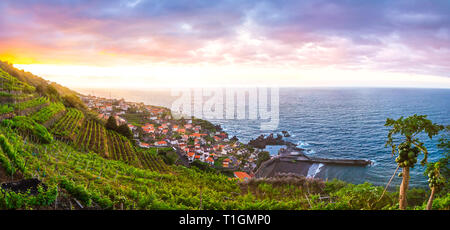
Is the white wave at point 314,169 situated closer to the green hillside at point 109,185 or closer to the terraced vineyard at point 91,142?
the green hillside at point 109,185

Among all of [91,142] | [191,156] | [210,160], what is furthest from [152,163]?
[210,160]

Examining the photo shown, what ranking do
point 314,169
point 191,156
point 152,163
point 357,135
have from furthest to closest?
point 357,135 → point 191,156 → point 314,169 → point 152,163

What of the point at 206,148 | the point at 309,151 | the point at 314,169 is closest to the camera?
the point at 314,169

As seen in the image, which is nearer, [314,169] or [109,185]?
[109,185]

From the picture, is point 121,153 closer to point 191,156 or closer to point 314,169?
point 191,156

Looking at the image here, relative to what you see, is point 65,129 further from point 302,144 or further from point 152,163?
point 302,144

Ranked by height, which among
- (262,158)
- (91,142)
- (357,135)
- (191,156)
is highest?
(91,142)

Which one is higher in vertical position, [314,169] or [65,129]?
[65,129]
